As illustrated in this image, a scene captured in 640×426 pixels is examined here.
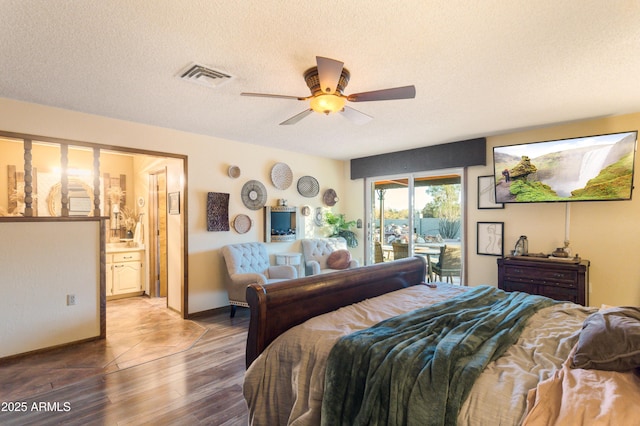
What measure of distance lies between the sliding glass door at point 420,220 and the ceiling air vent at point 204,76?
3.77 m

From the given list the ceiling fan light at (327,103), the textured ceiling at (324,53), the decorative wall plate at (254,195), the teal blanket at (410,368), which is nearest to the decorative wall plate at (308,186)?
the decorative wall plate at (254,195)

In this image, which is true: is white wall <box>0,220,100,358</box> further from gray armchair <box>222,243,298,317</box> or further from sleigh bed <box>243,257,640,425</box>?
sleigh bed <box>243,257,640,425</box>

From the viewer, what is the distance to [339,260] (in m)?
5.06

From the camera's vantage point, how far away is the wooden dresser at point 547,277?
352cm

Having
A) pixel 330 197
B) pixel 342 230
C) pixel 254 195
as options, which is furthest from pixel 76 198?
pixel 342 230

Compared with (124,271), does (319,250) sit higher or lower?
higher

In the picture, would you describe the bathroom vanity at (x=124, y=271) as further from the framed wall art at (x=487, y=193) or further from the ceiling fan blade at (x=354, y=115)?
the framed wall art at (x=487, y=193)

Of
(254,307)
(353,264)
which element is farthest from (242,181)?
(254,307)

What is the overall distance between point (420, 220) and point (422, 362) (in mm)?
4293

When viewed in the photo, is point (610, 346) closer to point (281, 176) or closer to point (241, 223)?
point (241, 223)

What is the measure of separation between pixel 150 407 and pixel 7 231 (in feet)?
7.49

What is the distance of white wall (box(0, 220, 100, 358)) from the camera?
120 inches

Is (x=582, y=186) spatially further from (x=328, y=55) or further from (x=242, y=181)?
(x=242, y=181)

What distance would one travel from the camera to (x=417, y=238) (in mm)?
5488
